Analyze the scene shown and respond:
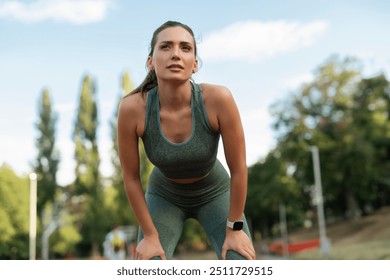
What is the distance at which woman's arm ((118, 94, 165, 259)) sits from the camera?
327cm

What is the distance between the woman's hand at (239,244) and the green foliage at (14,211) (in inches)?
621

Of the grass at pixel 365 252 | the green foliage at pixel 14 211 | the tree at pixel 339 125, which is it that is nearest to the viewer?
the grass at pixel 365 252

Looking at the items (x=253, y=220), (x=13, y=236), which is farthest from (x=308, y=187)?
(x=13, y=236)

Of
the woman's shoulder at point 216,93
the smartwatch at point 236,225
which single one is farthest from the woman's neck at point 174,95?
the smartwatch at point 236,225

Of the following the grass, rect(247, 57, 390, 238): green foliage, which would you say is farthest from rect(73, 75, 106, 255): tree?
the grass

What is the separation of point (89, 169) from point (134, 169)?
39.2 metres

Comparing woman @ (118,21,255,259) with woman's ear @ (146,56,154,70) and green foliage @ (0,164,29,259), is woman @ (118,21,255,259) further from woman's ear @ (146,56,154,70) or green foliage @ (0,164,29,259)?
green foliage @ (0,164,29,259)

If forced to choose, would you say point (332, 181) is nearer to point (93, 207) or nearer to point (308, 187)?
point (308, 187)

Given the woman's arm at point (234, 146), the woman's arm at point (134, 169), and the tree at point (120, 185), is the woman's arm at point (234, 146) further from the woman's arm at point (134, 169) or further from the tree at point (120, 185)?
the tree at point (120, 185)

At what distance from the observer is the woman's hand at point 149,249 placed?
3361 mm

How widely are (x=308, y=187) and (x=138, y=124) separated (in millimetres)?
43285

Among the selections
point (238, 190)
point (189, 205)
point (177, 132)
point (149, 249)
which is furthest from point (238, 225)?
point (177, 132)

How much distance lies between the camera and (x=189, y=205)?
3.71 m
